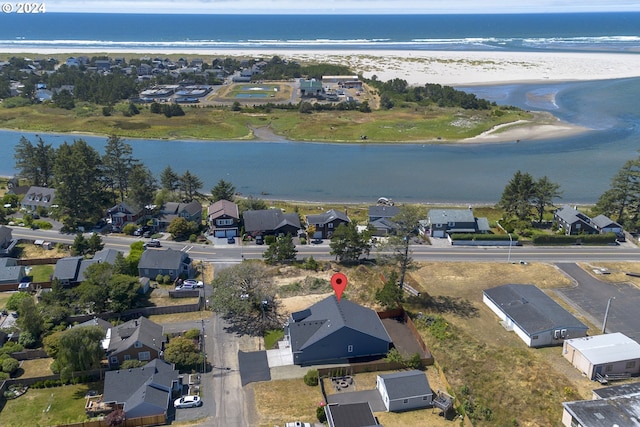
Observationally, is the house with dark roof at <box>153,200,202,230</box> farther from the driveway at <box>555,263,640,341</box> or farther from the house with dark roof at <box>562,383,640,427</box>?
the house with dark roof at <box>562,383,640,427</box>

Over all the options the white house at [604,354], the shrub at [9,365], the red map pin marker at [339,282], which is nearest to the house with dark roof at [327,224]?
the red map pin marker at [339,282]

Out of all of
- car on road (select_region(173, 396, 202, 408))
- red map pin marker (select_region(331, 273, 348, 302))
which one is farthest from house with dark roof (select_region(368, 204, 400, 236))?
car on road (select_region(173, 396, 202, 408))

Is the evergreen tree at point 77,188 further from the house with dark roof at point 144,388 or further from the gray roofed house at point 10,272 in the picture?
the house with dark roof at point 144,388

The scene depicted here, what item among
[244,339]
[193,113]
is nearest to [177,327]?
[244,339]

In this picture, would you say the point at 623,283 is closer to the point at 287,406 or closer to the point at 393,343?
the point at 393,343

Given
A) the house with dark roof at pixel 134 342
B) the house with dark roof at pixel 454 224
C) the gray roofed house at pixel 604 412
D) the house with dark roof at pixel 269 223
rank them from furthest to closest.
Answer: the house with dark roof at pixel 454 224 → the house with dark roof at pixel 269 223 → the house with dark roof at pixel 134 342 → the gray roofed house at pixel 604 412

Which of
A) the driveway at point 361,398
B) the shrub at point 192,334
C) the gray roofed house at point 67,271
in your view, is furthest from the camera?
the gray roofed house at point 67,271

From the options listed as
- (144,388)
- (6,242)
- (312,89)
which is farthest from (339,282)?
(312,89)
